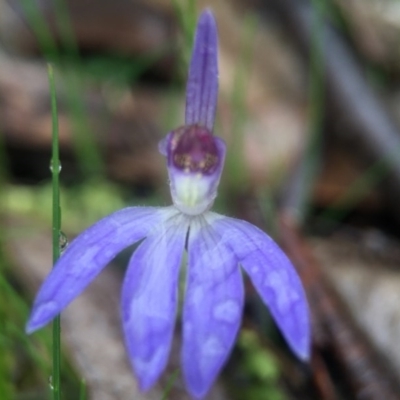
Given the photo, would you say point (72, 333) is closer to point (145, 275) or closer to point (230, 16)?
point (145, 275)

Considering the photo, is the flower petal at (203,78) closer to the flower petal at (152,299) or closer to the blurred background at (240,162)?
the flower petal at (152,299)

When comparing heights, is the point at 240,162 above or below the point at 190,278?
above

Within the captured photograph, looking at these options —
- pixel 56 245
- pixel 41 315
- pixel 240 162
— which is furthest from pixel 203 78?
pixel 240 162

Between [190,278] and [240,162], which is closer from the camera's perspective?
[190,278]

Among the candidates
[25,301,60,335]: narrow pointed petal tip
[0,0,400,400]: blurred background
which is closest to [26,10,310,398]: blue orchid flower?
[25,301,60,335]: narrow pointed petal tip

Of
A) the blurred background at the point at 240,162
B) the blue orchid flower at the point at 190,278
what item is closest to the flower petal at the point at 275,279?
the blue orchid flower at the point at 190,278

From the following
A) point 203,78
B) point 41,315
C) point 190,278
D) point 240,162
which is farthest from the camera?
point 240,162

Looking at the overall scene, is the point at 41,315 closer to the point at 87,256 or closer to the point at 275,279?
the point at 87,256
